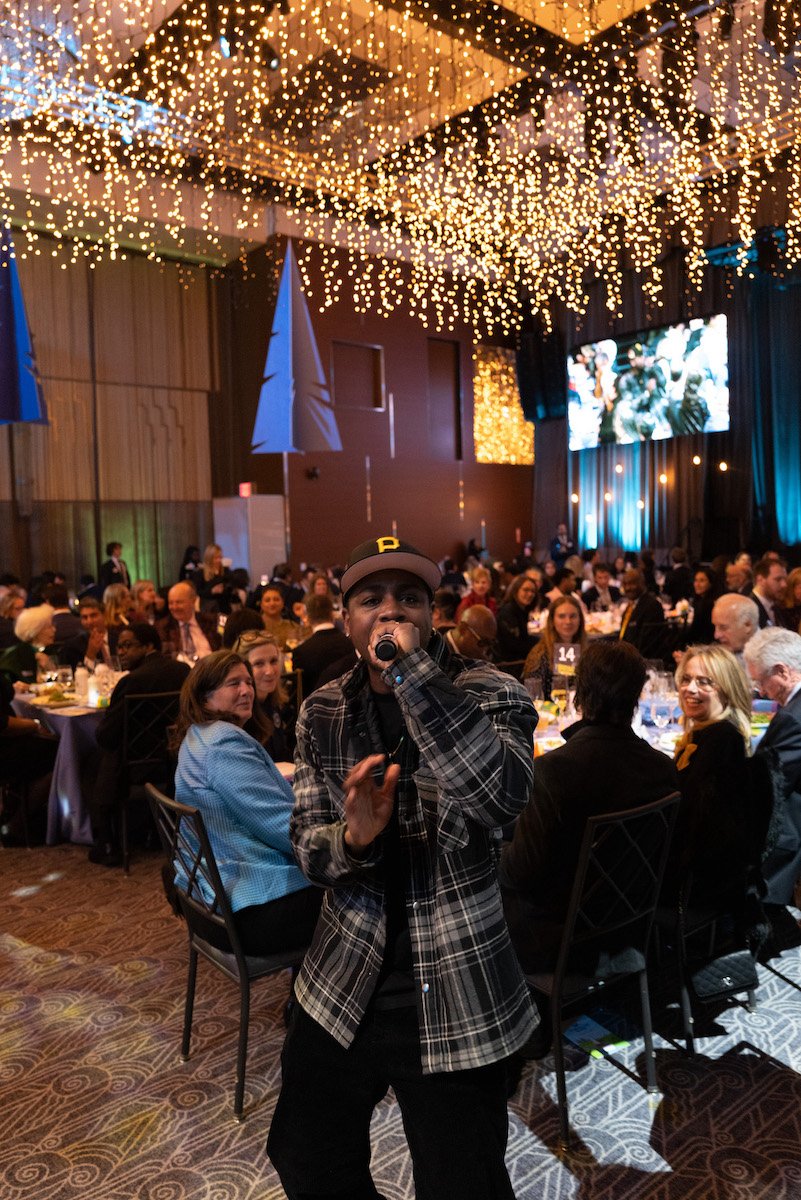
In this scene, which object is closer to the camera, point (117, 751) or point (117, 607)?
point (117, 751)

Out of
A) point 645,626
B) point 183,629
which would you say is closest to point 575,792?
point 183,629

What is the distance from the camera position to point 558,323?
1770cm

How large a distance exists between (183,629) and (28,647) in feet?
3.29

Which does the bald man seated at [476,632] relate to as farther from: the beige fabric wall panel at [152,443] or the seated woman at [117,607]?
the beige fabric wall panel at [152,443]

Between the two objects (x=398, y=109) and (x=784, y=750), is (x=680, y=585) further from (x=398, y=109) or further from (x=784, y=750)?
(x=784, y=750)

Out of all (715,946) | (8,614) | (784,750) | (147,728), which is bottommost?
(715,946)

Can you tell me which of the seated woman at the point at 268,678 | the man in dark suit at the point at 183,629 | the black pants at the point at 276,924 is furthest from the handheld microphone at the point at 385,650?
the man in dark suit at the point at 183,629

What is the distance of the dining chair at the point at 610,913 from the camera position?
2307 mm

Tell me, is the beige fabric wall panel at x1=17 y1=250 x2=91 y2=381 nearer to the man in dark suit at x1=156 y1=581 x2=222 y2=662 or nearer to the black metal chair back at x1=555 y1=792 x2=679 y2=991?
the man in dark suit at x1=156 y1=581 x2=222 y2=662

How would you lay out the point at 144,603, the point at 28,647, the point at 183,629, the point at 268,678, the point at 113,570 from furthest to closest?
the point at 113,570 < the point at 144,603 < the point at 183,629 < the point at 28,647 < the point at 268,678

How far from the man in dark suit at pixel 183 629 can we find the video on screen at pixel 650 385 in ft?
38.3

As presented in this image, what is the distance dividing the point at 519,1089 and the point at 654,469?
1532 centimetres

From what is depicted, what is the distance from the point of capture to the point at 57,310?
13.7 metres

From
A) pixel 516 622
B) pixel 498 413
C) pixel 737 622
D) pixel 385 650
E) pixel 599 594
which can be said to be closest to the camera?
pixel 385 650
